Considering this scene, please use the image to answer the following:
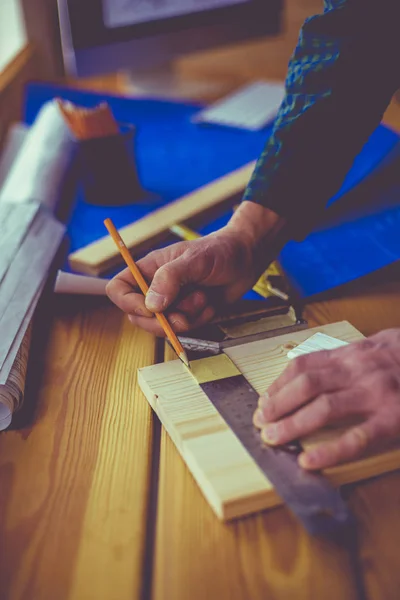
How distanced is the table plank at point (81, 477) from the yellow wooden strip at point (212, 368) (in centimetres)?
7

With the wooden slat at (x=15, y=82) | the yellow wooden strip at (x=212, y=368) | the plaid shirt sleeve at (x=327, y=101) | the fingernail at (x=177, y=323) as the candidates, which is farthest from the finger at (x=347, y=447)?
the wooden slat at (x=15, y=82)

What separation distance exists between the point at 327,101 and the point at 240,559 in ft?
2.15

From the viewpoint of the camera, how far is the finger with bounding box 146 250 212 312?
82 cm

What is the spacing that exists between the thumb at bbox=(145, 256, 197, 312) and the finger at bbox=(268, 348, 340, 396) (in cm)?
21

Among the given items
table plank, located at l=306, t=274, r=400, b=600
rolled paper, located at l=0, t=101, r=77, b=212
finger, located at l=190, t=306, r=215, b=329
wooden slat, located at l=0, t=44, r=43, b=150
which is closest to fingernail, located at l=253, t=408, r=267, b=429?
table plank, located at l=306, t=274, r=400, b=600

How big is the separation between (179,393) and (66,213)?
621 mm

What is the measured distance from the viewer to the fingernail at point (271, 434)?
2.06 ft

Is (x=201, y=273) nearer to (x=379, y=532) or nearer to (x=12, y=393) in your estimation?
(x=12, y=393)

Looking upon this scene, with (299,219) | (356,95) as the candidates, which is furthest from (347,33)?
(299,219)

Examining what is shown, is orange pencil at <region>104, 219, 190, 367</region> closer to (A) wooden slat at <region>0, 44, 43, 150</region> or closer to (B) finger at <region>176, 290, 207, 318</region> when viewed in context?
(B) finger at <region>176, 290, 207, 318</region>

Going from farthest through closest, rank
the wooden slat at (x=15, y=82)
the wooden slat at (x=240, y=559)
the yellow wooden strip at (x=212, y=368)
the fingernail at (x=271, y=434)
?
the wooden slat at (x=15, y=82) < the yellow wooden strip at (x=212, y=368) < the fingernail at (x=271, y=434) < the wooden slat at (x=240, y=559)

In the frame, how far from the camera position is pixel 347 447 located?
1.98 feet

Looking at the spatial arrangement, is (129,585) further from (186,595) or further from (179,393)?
(179,393)

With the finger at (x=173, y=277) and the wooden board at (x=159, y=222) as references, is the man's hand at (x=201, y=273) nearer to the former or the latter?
the finger at (x=173, y=277)
